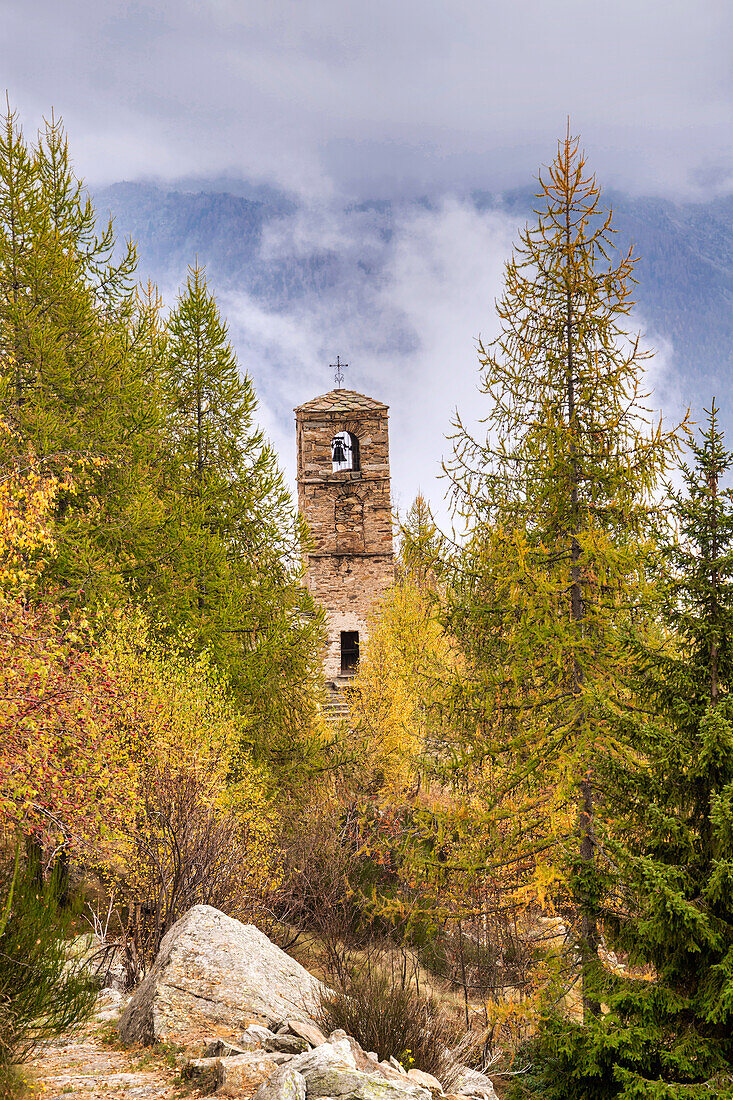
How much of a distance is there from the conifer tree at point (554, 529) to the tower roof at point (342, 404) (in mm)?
17125

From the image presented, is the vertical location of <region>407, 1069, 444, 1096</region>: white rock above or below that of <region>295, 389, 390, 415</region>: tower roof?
below

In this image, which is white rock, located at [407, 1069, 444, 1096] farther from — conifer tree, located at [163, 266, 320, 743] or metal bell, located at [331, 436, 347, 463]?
metal bell, located at [331, 436, 347, 463]

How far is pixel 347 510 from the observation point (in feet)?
86.0

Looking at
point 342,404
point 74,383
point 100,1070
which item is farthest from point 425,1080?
point 342,404

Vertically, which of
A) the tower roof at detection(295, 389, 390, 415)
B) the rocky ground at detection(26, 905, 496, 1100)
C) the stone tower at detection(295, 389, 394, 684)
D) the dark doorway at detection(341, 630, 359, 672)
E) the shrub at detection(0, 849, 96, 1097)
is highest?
the tower roof at detection(295, 389, 390, 415)

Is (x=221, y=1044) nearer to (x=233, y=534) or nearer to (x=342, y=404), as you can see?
(x=233, y=534)

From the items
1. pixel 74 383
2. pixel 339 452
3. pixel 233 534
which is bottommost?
pixel 233 534

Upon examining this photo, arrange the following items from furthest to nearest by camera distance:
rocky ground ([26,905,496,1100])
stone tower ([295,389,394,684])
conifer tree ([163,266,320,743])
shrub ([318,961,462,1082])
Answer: stone tower ([295,389,394,684]), conifer tree ([163,266,320,743]), shrub ([318,961,462,1082]), rocky ground ([26,905,496,1100])

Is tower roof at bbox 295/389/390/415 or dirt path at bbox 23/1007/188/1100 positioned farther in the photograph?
tower roof at bbox 295/389/390/415

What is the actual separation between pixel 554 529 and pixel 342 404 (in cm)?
1839

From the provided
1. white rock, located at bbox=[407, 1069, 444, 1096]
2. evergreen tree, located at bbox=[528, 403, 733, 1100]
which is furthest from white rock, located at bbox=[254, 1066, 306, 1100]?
evergreen tree, located at bbox=[528, 403, 733, 1100]

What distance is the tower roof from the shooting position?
25.8 meters

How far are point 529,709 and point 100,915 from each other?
7.37m

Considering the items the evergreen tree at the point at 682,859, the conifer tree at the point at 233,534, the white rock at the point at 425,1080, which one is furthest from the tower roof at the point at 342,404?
the white rock at the point at 425,1080
